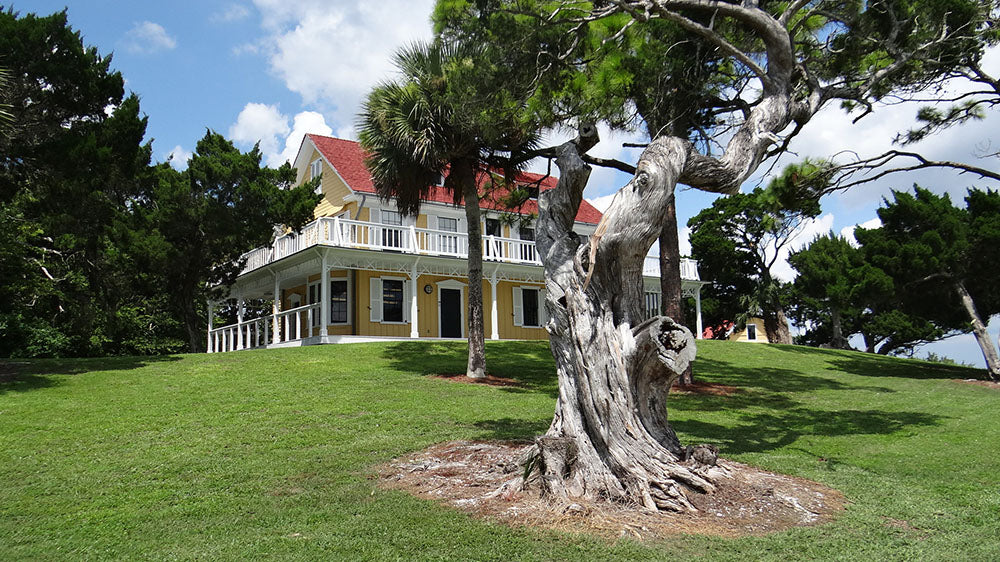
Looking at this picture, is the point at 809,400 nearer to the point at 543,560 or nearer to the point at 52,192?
the point at 543,560

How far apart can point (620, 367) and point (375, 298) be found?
19125 mm

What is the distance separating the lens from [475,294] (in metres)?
16.1

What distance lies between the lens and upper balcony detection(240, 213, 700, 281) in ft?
70.3

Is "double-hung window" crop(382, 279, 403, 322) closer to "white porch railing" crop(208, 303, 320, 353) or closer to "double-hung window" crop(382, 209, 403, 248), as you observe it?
"double-hung window" crop(382, 209, 403, 248)

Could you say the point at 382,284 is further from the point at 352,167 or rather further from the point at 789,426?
the point at 789,426

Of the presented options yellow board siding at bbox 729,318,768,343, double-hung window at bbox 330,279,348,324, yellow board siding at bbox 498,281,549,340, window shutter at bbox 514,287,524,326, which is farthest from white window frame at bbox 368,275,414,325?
yellow board siding at bbox 729,318,768,343

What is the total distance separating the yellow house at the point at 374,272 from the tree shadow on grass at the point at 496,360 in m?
2.18

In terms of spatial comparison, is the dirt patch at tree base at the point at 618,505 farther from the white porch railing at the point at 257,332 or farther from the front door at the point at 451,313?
the front door at the point at 451,313

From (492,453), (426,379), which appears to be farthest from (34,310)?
(492,453)

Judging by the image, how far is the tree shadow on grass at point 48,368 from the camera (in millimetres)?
12945

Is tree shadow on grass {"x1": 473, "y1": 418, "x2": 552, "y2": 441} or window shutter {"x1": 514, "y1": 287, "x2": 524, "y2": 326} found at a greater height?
window shutter {"x1": 514, "y1": 287, "x2": 524, "y2": 326}

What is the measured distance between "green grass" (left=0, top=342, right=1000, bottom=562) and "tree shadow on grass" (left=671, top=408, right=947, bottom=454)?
64 mm

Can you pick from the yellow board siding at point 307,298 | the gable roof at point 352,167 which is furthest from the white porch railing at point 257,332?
the gable roof at point 352,167

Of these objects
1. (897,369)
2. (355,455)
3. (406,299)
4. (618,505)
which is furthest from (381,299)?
(618,505)
